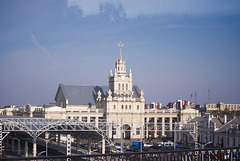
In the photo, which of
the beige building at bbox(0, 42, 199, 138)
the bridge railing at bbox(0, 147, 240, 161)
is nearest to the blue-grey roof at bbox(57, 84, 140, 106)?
the beige building at bbox(0, 42, 199, 138)

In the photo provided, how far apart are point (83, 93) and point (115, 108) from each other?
11193 millimetres

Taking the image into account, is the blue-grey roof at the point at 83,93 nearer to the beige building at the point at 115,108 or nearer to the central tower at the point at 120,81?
the beige building at the point at 115,108

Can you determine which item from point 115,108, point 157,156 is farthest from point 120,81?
point 157,156

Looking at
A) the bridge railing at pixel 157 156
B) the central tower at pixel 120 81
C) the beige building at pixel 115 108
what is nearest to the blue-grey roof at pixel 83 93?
the beige building at pixel 115 108

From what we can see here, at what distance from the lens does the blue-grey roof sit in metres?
88.8

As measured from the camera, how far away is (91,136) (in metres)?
54.4

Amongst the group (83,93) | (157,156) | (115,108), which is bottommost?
(157,156)

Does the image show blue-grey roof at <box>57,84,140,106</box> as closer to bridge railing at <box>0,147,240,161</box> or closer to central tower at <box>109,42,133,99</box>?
central tower at <box>109,42,133,99</box>

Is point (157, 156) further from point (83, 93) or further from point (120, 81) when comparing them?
point (83, 93)

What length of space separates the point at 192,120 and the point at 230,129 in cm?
2061

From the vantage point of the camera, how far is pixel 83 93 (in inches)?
3590

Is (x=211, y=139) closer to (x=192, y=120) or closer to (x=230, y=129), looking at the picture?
(x=230, y=129)

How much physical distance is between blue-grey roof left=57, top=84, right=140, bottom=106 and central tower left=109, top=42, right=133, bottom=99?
6117 mm

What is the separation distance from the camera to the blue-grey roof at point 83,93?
88.8 meters
